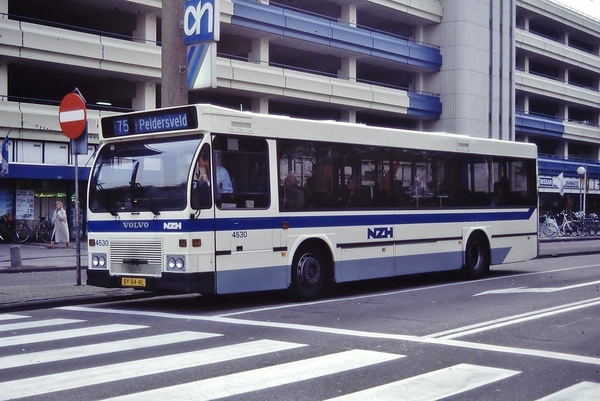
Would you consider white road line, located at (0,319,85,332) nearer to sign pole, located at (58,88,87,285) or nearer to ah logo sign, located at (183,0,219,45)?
sign pole, located at (58,88,87,285)

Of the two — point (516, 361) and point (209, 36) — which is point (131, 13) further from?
point (516, 361)

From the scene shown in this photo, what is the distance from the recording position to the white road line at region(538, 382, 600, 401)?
6543 millimetres

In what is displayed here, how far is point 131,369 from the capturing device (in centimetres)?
757

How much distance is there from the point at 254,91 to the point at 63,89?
920 centimetres

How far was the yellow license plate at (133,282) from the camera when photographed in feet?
39.5

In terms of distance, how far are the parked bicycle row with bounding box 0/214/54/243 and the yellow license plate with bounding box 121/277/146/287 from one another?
68.0 ft

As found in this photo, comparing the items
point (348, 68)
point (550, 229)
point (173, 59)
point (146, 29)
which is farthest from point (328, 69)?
point (173, 59)

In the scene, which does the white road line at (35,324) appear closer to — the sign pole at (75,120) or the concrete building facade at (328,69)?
the sign pole at (75,120)

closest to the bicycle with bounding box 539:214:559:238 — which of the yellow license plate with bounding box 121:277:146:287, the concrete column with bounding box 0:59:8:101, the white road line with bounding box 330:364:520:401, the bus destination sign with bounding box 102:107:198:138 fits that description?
the concrete column with bounding box 0:59:8:101

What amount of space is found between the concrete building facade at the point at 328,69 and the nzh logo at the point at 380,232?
19.9m

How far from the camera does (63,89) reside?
39531mm

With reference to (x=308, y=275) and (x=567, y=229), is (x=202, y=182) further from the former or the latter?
(x=567, y=229)

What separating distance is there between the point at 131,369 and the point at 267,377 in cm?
131

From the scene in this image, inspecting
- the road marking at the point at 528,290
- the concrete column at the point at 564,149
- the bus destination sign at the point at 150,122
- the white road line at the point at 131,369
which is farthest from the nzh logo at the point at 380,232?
the concrete column at the point at 564,149
